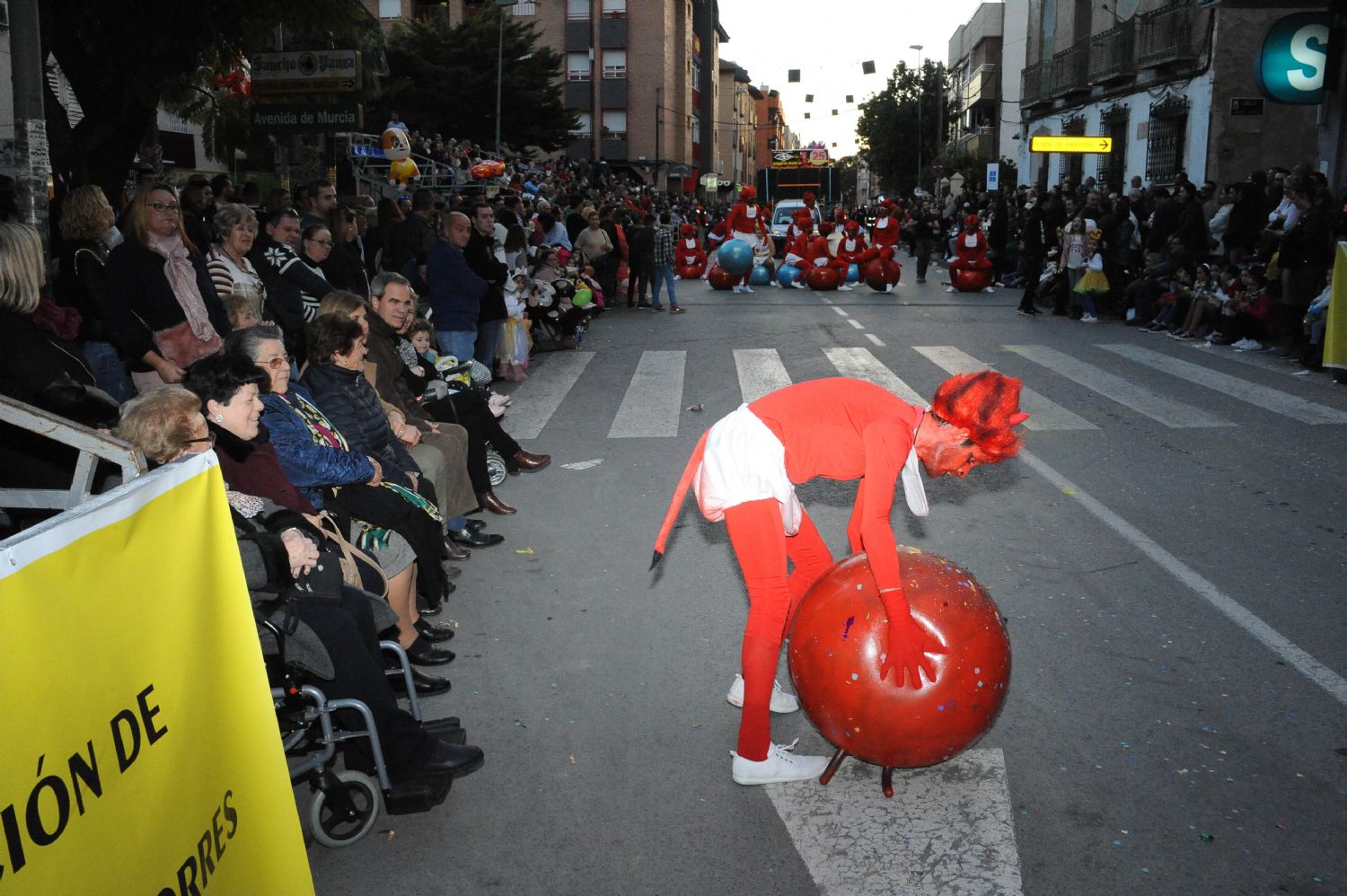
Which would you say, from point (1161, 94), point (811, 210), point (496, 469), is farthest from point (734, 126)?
point (496, 469)

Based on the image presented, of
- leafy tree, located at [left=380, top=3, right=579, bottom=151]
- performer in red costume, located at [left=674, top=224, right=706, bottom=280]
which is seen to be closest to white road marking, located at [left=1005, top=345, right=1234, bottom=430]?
performer in red costume, located at [left=674, top=224, right=706, bottom=280]

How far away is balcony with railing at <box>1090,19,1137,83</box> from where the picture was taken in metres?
30.2

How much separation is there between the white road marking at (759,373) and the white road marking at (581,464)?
A: 2.46 m

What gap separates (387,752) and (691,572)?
2.67m

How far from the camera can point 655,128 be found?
72938 mm

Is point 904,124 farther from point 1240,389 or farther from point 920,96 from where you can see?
point 1240,389

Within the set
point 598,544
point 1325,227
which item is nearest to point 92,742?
point 598,544

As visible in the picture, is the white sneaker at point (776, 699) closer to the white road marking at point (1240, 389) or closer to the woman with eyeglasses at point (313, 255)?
the woman with eyeglasses at point (313, 255)

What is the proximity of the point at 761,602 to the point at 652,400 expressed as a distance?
769 centimetres

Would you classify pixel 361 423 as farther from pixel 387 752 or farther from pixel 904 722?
pixel 904 722

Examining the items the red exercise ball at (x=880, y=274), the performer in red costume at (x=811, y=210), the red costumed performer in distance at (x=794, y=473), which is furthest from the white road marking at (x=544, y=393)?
the performer in red costume at (x=811, y=210)

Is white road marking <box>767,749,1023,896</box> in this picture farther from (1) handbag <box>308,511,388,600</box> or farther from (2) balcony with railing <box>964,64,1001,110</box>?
(2) balcony with railing <box>964,64,1001,110</box>

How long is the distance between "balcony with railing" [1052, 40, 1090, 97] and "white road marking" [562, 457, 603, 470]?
29499 mm

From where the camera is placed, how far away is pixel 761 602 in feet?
12.9
